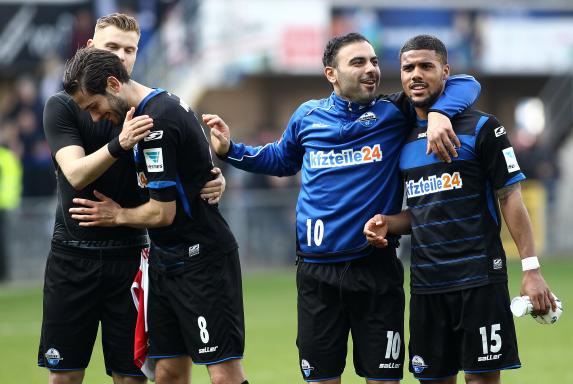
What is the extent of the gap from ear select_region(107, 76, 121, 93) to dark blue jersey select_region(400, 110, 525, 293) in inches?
76.3

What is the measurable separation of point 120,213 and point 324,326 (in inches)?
58.2

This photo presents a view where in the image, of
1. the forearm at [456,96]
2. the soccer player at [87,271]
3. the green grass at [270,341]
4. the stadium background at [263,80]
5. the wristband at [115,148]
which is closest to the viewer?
the wristband at [115,148]

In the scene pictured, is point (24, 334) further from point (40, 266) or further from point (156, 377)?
point (156, 377)

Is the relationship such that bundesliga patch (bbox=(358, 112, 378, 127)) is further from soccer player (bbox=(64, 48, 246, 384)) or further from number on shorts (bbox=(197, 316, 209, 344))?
number on shorts (bbox=(197, 316, 209, 344))

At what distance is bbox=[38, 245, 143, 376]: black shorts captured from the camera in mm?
7535

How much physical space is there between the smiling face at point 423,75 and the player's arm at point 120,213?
1.64 metres

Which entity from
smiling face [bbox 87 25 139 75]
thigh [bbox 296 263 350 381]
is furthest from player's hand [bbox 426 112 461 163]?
smiling face [bbox 87 25 139 75]

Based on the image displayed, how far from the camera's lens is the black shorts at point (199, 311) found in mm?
7184

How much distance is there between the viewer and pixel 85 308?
297 inches

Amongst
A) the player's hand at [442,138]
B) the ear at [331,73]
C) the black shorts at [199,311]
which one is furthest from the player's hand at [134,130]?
the player's hand at [442,138]

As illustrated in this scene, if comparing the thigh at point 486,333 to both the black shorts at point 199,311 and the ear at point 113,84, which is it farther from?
the ear at point 113,84

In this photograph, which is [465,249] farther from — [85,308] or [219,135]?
[85,308]

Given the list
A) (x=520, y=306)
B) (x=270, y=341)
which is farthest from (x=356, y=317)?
(x=270, y=341)

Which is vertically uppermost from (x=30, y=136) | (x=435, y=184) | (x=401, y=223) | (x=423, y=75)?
(x=30, y=136)
